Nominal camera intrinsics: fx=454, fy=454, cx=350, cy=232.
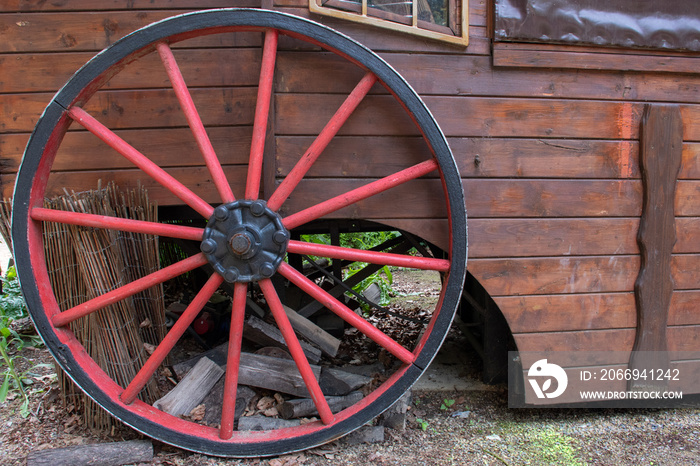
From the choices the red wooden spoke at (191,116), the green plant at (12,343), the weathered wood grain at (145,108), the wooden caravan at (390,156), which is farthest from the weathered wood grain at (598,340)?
the green plant at (12,343)

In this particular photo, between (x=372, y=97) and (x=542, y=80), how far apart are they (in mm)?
895

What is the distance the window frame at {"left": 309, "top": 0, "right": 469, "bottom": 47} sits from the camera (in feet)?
7.33

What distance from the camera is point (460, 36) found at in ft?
7.59

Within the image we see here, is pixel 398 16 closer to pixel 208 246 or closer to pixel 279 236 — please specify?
pixel 279 236

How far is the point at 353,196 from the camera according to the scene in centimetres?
218

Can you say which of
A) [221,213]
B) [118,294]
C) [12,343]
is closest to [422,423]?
[221,213]

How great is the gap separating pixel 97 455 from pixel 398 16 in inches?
103

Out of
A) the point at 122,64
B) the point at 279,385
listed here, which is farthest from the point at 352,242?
the point at 122,64

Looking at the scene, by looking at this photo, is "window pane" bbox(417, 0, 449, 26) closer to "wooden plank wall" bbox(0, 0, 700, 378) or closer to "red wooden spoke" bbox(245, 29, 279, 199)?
"wooden plank wall" bbox(0, 0, 700, 378)

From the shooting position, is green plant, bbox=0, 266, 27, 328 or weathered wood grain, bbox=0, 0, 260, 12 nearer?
weathered wood grain, bbox=0, 0, 260, 12

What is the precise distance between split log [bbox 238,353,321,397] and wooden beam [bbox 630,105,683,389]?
72.3 inches

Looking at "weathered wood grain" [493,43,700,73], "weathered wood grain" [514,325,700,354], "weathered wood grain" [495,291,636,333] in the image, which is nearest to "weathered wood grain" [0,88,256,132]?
"weathered wood grain" [493,43,700,73]

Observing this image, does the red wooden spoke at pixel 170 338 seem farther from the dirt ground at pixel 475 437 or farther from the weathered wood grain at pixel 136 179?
the weathered wood grain at pixel 136 179

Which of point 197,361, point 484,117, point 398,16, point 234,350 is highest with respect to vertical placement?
point 398,16
